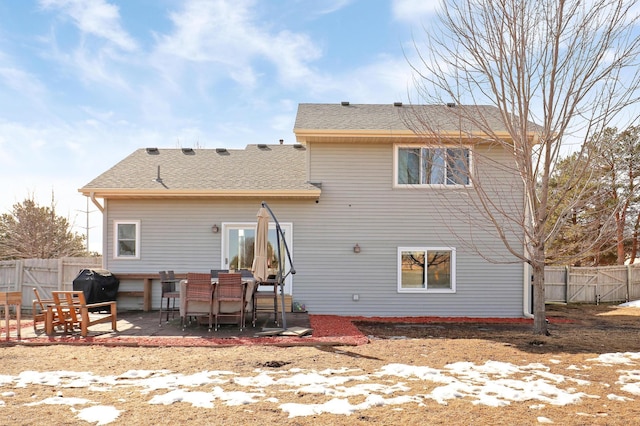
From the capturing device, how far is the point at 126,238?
10875 mm

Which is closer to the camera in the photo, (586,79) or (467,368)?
(467,368)

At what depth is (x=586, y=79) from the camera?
279 inches

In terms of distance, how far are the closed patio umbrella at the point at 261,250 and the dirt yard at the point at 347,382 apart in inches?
68.5

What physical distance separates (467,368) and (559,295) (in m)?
12.4

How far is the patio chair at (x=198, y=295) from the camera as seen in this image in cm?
796

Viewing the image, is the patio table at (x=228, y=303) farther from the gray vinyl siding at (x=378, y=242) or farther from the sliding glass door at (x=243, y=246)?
the gray vinyl siding at (x=378, y=242)

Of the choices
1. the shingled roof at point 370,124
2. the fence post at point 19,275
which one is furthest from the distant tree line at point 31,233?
the shingled roof at point 370,124

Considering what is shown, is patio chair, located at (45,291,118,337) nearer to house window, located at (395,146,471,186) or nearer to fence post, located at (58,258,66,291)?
fence post, located at (58,258,66,291)

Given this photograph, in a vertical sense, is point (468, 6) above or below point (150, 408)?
above

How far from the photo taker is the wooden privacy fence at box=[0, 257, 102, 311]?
12.9 m

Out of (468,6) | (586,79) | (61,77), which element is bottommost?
(586,79)

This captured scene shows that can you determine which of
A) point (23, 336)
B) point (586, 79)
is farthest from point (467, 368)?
point (23, 336)

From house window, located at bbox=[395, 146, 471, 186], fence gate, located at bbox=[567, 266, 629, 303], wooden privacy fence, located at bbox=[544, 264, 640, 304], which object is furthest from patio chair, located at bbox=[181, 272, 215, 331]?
fence gate, located at bbox=[567, 266, 629, 303]

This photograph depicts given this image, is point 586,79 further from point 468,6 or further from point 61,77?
point 61,77
